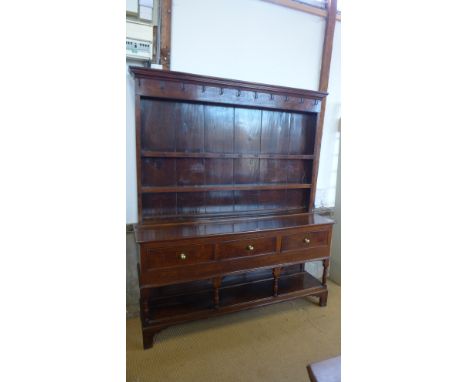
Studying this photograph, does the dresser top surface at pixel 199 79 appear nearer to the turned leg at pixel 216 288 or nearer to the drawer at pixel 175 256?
the drawer at pixel 175 256

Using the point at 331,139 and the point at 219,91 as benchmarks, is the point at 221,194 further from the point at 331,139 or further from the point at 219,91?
the point at 331,139

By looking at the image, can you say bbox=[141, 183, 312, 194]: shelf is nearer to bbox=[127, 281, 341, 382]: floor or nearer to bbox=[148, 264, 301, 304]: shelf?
bbox=[148, 264, 301, 304]: shelf

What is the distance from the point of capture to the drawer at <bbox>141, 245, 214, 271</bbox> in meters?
1.69

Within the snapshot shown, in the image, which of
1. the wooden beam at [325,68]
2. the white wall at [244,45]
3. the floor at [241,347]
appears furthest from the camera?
the wooden beam at [325,68]

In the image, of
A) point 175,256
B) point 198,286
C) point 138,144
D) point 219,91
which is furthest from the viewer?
point 198,286

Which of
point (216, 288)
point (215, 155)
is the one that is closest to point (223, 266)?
point (216, 288)

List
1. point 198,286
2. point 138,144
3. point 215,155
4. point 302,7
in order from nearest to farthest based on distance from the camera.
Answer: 1. point 138,144
2. point 215,155
3. point 198,286
4. point 302,7

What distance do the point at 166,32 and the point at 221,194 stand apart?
130 cm

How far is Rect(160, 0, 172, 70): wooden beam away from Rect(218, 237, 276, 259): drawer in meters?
1.41

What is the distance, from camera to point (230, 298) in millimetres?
2105

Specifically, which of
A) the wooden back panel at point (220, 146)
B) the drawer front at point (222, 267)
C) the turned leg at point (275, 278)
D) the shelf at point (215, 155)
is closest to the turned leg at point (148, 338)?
the drawer front at point (222, 267)

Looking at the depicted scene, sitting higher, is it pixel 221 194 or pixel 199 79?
pixel 199 79

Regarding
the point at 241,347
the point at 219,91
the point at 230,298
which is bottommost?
the point at 241,347

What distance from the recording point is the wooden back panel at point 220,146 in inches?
75.8
